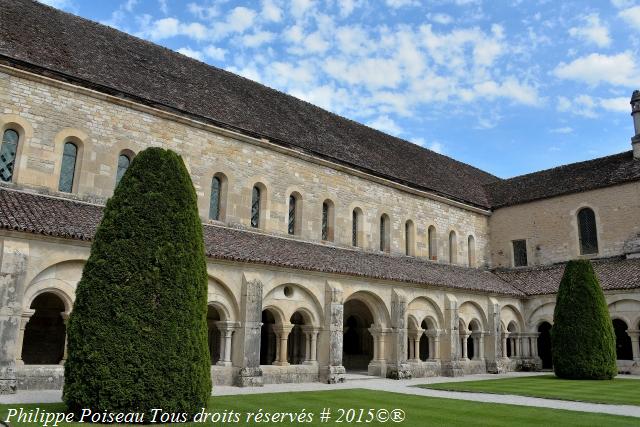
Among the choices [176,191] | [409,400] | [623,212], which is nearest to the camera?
[176,191]

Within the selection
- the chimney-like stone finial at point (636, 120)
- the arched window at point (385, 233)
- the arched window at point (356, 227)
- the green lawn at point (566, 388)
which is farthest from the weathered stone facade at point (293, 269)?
the green lawn at point (566, 388)

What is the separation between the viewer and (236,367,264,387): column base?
53.8 ft

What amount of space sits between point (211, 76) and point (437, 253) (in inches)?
560

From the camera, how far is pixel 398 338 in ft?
68.6

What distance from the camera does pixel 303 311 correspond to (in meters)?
19.0

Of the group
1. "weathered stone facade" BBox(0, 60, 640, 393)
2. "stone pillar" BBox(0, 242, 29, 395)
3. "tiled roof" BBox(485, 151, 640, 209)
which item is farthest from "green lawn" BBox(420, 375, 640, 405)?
"stone pillar" BBox(0, 242, 29, 395)

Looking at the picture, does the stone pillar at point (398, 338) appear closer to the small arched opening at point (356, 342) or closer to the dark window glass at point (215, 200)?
the small arched opening at point (356, 342)

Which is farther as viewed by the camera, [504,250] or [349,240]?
[504,250]

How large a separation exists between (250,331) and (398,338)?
21.8ft

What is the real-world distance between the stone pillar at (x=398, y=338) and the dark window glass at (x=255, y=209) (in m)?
6.10

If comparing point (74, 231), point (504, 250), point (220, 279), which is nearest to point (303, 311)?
point (220, 279)

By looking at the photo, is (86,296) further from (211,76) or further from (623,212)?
(623,212)

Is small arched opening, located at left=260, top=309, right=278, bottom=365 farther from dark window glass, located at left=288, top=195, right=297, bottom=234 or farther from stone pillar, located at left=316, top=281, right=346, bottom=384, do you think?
dark window glass, located at left=288, top=195, right=297, bottom=234

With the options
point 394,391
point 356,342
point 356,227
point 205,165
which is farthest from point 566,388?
point 205,165
